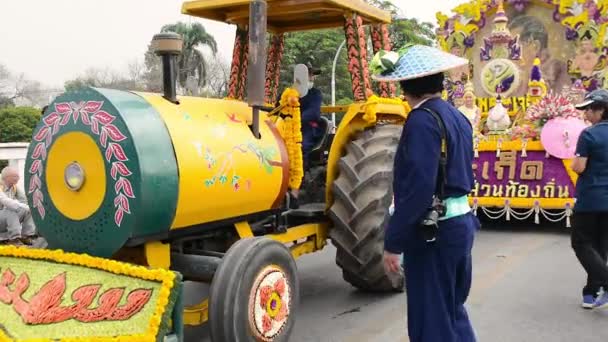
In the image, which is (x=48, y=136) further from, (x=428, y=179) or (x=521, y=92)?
(x=521, y=92)

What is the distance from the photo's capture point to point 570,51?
1639cm

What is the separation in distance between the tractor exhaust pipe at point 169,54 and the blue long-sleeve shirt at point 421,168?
150cm

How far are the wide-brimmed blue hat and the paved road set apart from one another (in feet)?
6.97

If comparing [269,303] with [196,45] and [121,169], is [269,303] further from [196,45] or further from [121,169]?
[196,45]

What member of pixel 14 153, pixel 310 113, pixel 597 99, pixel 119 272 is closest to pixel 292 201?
pixel 310 113

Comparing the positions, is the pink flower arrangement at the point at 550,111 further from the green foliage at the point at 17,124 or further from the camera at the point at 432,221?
the green foliage at the point at 17,124

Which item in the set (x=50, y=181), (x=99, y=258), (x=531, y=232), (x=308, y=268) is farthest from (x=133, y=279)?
(x=531, y=232)

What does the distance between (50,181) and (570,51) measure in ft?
53.4

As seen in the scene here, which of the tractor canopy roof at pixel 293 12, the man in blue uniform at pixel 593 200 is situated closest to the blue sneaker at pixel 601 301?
the man in blue uniform at pixel 593 200

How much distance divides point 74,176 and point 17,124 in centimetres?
1477

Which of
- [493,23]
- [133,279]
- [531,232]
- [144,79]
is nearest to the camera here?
[133,279]

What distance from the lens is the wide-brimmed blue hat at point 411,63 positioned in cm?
281

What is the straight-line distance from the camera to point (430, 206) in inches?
106

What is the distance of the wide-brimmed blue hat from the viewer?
2.81 meters
